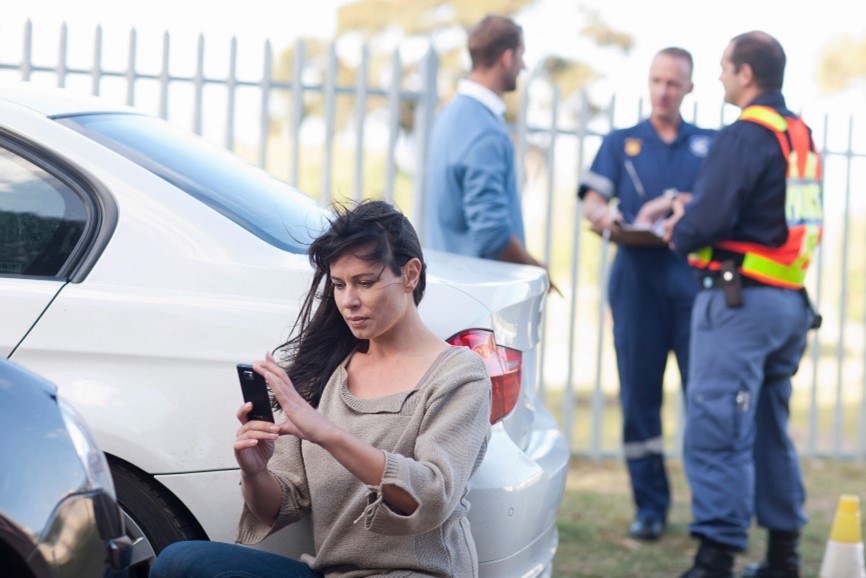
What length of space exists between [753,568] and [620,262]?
1.47 m

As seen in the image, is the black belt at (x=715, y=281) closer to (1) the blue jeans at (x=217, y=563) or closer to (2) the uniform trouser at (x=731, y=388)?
(2) the uniform trouser at (x=731, y=388)

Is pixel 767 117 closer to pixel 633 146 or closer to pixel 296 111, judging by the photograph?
pixel 633 146

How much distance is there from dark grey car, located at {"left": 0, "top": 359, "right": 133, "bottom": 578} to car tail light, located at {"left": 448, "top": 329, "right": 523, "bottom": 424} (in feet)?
3.23

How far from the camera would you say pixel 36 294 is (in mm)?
2912

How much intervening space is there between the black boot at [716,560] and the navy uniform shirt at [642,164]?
5.52ft

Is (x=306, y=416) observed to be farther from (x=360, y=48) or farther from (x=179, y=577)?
(x=360, y=48)

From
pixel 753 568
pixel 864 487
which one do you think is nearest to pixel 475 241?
pixel 753 568

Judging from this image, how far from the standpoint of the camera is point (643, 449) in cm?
568

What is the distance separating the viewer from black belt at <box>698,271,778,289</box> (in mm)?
4613

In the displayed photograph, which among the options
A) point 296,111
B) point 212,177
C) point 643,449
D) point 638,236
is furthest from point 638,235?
point 212,177

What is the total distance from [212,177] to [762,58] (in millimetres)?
2355

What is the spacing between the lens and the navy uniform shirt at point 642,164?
18.6ft

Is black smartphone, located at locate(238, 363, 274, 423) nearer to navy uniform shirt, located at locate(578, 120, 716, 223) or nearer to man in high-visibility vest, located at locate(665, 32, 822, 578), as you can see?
man in high-visibility vest, located at locate(665, 32, 822, 578)

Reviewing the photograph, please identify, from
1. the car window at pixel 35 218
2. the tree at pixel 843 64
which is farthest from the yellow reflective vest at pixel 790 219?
the tree at pixel 843 64
